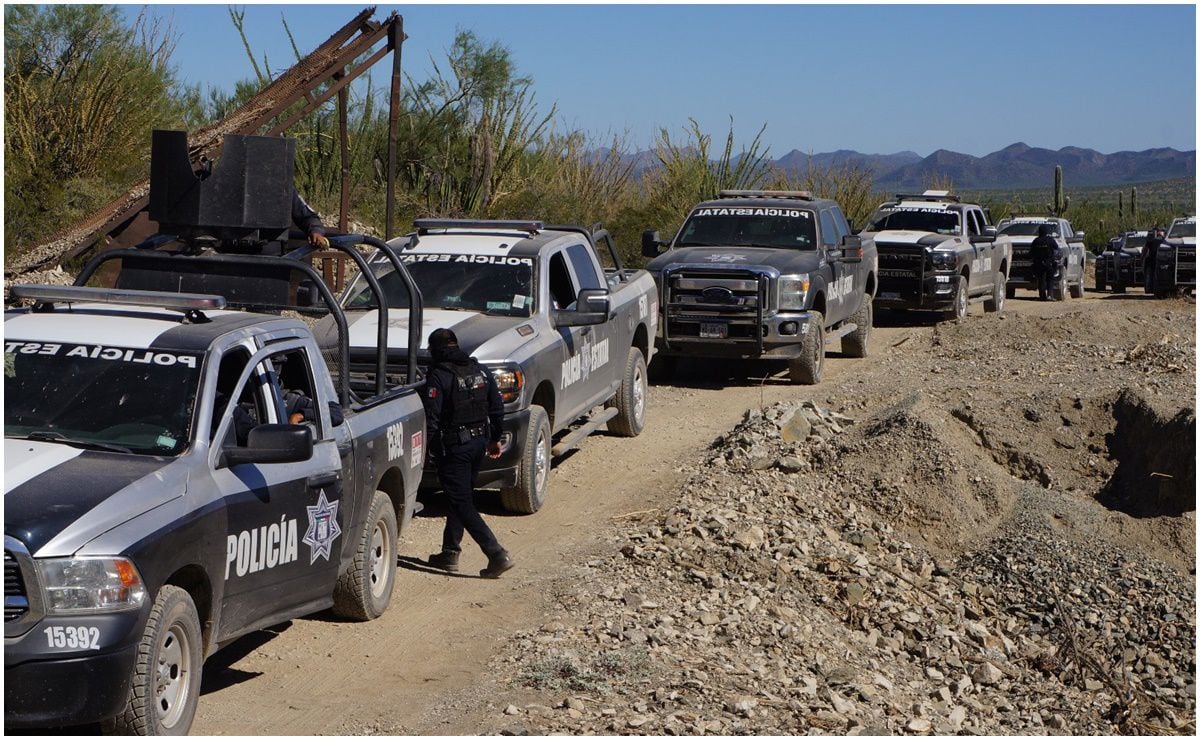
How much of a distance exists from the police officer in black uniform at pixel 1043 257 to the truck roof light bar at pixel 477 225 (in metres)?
20.1

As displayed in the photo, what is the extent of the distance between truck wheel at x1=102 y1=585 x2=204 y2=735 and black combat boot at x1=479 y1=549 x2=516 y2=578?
3.37 meters

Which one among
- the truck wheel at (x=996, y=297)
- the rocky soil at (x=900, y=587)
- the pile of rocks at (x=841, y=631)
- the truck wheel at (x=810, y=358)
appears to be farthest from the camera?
the truck wheel at (x=996, y=297)

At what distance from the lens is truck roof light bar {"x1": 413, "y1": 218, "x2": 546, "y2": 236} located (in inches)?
460

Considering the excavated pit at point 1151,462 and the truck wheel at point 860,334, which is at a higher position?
the truck wheel at point 860,334

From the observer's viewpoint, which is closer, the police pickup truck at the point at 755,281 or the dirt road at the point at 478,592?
the dirt road at the point at 478,592

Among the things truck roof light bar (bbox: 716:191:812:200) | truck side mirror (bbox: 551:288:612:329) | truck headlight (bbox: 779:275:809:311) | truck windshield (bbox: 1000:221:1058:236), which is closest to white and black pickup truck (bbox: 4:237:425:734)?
truck side mirror (bbox: 551:288:612:329)

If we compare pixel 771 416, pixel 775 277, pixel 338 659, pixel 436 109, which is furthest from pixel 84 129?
pixel 338 659

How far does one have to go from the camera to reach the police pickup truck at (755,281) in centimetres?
1623

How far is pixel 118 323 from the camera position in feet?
20.7

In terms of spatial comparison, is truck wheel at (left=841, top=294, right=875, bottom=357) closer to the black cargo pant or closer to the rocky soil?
the rocky soil

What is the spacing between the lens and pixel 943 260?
23219 millimetres

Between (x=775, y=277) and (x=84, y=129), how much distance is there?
9856 millimetres

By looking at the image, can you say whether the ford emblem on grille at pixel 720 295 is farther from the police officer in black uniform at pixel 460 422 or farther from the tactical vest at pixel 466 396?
the tactical vest at pixel 466 396

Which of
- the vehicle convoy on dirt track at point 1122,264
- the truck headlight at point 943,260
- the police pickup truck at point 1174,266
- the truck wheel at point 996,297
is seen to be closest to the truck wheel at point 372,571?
the truck headlight at point 943,260
